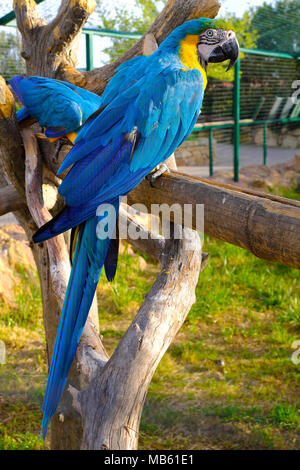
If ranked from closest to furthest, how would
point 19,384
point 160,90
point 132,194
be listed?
point 160,90 < point 132,194 < point 19,384

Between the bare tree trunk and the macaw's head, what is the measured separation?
0.29 m

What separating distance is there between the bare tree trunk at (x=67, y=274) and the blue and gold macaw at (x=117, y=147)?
0.26 ft

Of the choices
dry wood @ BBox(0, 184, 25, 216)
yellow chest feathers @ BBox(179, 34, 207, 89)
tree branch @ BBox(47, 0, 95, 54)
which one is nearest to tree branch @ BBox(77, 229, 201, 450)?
yellow chest feathers @ BBox(179, 34, 207, 89)

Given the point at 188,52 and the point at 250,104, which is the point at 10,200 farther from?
the point at 250,104

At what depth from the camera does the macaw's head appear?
0.94m

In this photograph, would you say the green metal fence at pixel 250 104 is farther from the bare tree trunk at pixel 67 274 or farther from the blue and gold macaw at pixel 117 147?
the blue and gold macaw at pixel 117 147

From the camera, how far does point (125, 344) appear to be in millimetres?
771

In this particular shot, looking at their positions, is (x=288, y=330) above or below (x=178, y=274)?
below

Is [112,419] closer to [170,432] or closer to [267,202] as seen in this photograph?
[267,202]

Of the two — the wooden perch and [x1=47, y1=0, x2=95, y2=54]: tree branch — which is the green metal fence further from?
the wooden perch

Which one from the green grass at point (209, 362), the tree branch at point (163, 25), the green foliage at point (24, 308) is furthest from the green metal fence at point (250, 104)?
the tree branch at point (163, 25)

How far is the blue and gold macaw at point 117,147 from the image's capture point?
741mm
